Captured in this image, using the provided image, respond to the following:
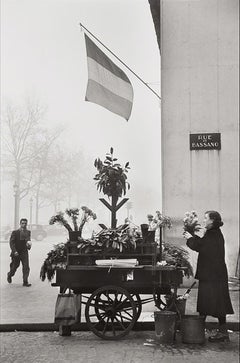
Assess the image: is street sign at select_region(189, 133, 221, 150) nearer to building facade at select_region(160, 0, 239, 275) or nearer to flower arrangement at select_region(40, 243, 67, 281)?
building facade at select_region(160, 0, 239, 275)

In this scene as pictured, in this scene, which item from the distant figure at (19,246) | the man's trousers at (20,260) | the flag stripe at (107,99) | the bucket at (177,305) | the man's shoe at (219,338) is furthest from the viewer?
the distant figure at (19,246)

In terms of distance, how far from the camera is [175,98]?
1272 centimetres

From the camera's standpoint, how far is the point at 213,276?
759 centimetres

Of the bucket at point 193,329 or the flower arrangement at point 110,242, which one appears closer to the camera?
the bucket at point 193,329

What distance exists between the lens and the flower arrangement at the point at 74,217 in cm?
802

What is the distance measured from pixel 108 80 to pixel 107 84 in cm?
10

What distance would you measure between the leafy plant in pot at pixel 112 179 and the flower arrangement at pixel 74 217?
0.98ft

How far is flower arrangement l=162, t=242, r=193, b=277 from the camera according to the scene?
8070 millimetres

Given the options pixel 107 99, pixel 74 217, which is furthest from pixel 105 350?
pixel 107 99

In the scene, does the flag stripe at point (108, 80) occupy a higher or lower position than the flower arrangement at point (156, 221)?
higher

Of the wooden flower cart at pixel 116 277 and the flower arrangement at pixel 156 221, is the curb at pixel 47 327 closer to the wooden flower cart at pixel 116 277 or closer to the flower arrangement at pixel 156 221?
the wooden flower cart at pixel 116 277

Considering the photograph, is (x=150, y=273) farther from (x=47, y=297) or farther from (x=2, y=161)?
(x=2, y=161)

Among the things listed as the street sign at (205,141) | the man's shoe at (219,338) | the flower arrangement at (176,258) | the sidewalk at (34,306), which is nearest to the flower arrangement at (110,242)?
the flower arrangement at (176,258)

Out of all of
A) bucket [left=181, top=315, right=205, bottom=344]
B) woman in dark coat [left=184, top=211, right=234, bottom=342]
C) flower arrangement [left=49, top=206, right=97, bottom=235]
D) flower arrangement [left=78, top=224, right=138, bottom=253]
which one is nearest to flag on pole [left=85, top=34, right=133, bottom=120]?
flower arrangement [left=49, top=206, right=97, bottom=235]
